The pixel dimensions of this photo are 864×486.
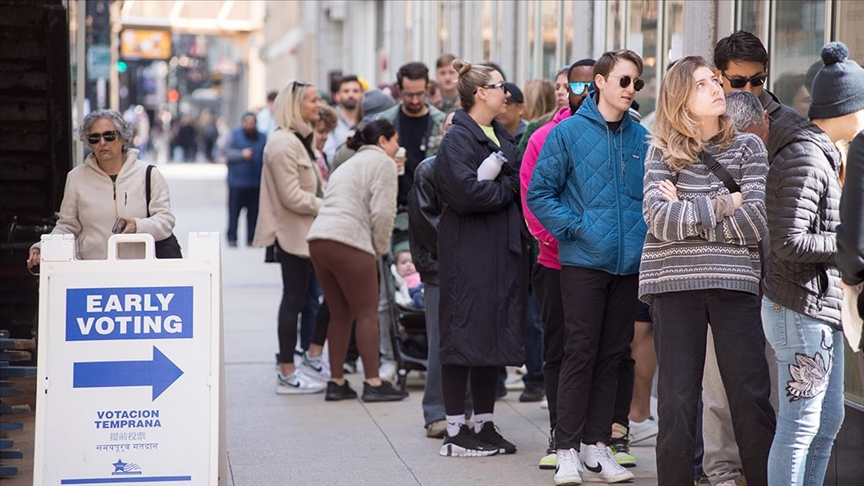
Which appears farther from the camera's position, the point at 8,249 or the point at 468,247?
the point at 8,249

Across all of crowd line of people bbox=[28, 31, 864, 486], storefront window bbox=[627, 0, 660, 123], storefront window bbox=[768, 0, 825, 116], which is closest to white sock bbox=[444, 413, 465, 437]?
crowd line of people bbox=[28, 31, 864, 486]

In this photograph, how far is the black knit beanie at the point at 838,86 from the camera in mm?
5102

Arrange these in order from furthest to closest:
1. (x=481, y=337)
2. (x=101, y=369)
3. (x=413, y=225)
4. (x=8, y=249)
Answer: (x=8, y=249)
(x=413, y=225)
(x=481, y=337)
(x=101, y=369)

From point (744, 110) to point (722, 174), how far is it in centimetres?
38

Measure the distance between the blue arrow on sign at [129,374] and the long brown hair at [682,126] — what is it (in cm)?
214

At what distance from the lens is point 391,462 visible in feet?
24.6

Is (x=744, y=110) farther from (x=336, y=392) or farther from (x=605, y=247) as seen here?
(x=336, y=392)

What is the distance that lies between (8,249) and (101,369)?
3.95 metres

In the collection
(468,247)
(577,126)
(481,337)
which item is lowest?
(481,337)

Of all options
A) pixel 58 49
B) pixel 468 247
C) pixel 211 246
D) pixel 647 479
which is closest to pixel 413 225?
pixel 468 247

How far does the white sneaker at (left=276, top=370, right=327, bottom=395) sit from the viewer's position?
9648 mm

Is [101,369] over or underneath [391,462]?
over

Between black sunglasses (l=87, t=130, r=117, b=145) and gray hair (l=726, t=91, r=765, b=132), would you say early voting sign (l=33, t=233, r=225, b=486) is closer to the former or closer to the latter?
black sunglasses (l=87, t=130, r=117, b=145)

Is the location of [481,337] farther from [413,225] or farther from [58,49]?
[58,49]
